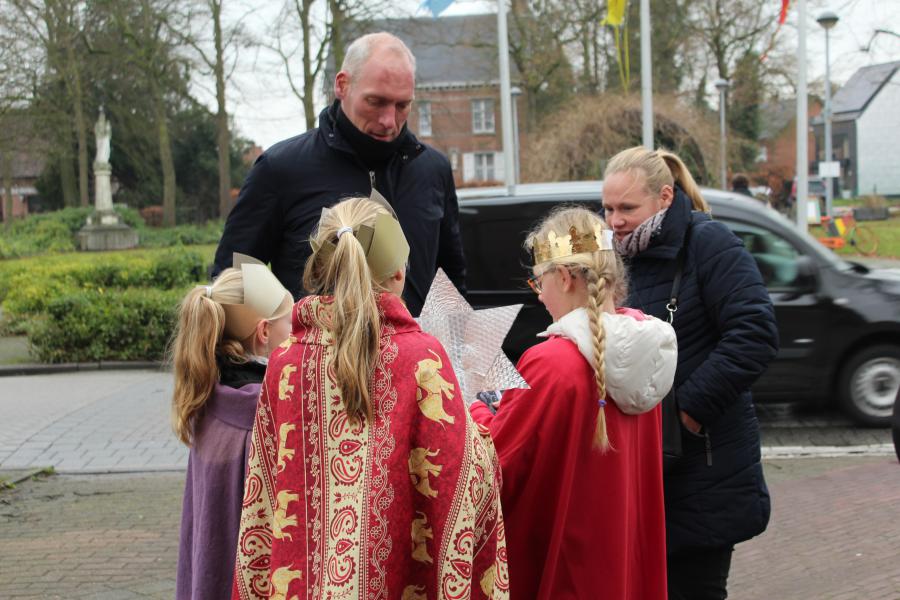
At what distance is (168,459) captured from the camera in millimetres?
7355

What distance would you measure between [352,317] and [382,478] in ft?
1.16

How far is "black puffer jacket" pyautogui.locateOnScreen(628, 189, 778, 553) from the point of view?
2801 millimetres

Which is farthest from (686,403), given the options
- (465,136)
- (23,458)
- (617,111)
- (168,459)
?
(465,136)

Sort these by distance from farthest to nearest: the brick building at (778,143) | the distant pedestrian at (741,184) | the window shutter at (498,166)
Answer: the window shutter at (498,166) < the brick building at (778,143) < the distant pedestrian at (741,184)

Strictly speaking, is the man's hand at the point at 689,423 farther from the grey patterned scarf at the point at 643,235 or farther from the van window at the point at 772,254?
the van window at the point at 772,254

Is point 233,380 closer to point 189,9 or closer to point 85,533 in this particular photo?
point 85,533

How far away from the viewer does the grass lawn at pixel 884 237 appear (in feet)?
78.7

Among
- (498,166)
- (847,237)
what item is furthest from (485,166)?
(847,237)

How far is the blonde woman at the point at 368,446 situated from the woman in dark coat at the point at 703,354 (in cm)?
86

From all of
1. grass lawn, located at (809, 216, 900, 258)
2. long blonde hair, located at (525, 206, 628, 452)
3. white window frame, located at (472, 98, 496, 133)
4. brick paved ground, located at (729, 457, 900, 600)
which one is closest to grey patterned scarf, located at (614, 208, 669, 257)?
long blonde hair, located at (525, 206, 628, 452)

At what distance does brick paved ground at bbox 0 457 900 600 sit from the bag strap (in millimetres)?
2148

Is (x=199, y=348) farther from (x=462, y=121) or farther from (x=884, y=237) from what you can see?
(x=462, y=121)

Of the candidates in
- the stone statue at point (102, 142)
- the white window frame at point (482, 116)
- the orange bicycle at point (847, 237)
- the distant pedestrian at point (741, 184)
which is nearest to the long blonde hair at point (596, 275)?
the distant pedestrian at point (741, 184)

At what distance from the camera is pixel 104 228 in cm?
3478
